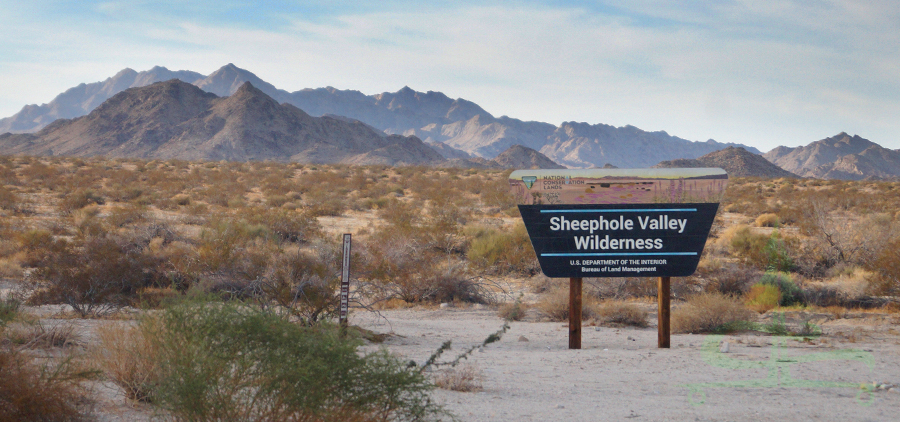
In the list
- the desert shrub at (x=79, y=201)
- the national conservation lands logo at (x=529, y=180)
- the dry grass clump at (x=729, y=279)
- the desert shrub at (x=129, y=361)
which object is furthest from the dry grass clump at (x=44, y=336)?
the desert shrub at (x=79, y=201)

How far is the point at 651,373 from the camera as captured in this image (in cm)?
707

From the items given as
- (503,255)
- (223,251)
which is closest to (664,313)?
(503,255)

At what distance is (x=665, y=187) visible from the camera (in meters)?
8.42

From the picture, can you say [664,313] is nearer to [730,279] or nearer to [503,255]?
[730,279]

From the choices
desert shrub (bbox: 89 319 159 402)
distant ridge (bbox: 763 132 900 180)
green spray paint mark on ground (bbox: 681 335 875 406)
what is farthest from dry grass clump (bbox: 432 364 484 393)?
distant ridge (bbox: 763 132 900 180)

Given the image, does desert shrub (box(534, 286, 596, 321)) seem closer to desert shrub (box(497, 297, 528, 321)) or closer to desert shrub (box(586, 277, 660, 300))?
desert shrub (box(497, 297, 528, 321))

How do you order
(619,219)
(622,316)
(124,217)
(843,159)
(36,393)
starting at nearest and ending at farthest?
(36,393), (619,219), (622,316), (124,217), (843,159)

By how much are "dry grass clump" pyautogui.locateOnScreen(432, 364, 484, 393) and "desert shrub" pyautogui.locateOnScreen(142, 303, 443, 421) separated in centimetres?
200

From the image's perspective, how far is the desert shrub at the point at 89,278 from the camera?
32.7ft

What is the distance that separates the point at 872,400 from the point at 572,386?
9.47 feet

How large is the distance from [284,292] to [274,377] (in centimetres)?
544

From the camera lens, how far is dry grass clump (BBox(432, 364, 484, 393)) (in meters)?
6.26

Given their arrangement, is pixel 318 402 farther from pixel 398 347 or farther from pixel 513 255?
pixel 513 255

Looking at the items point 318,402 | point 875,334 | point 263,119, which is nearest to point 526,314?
point 875,334
